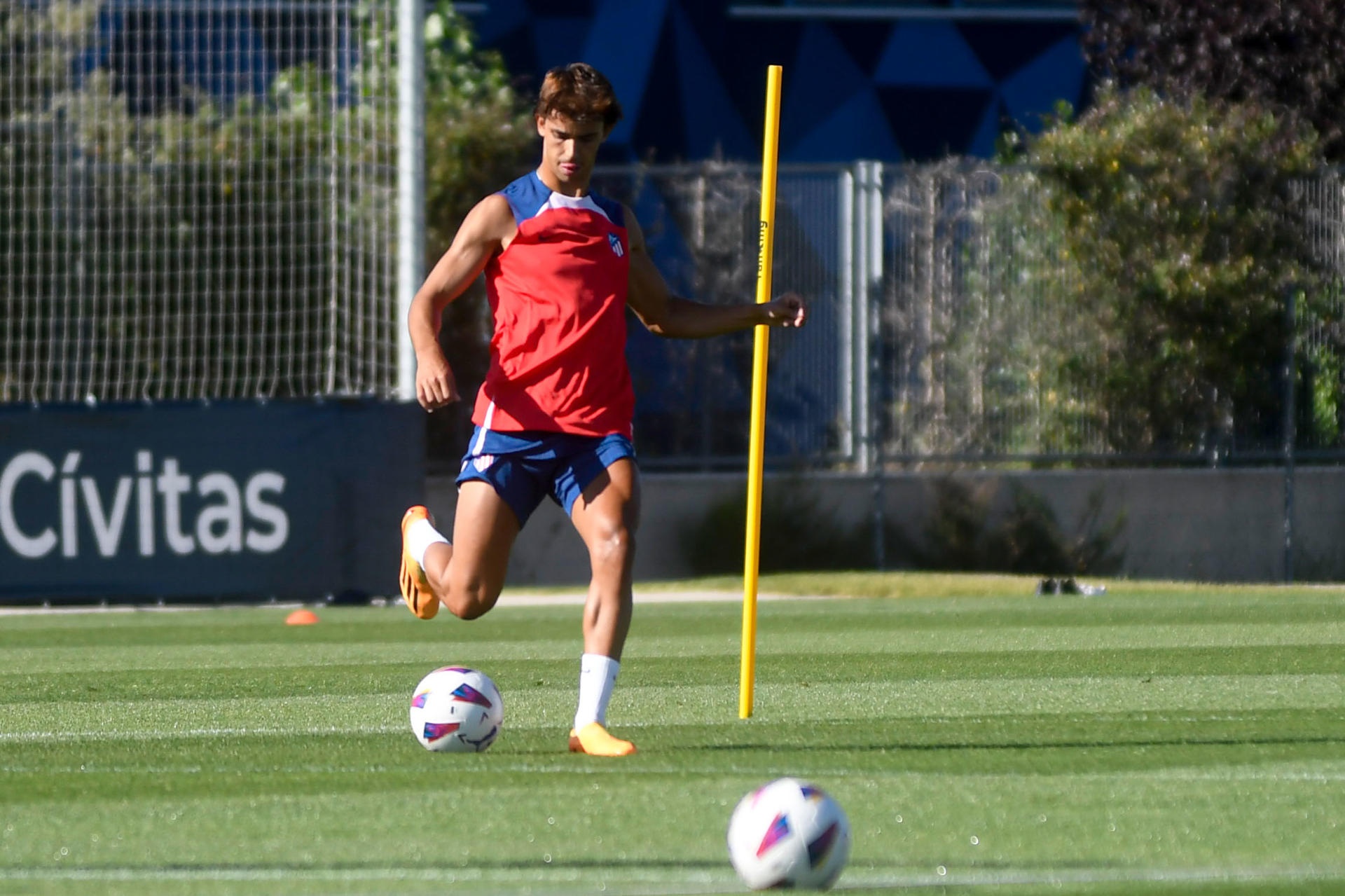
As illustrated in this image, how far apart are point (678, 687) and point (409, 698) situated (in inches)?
44.2

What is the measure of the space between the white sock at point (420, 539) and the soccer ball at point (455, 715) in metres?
0.71

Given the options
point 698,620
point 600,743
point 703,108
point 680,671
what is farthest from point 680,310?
point 703,108

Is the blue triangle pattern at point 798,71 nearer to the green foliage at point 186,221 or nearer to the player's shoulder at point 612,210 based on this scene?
the green foliage at point 186,221

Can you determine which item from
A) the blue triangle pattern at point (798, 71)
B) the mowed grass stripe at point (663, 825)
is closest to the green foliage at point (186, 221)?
the blue triangle pattern at point (798, 71)

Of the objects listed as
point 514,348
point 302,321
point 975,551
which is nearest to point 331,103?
point 302,321

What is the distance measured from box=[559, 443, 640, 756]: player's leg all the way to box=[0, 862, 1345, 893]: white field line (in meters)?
1.81

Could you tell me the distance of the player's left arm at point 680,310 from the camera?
6777 mm

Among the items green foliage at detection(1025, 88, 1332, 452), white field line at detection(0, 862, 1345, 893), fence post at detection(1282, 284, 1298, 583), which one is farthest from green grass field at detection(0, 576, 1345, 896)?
fence post at detection(1282, 284, 1298, 583)

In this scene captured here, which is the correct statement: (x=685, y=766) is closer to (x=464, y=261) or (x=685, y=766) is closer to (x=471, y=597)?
(x=471, y=597)

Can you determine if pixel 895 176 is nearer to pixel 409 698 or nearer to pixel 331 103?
pixel 331 103

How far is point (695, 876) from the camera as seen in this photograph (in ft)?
14.7

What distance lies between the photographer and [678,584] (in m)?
17.4

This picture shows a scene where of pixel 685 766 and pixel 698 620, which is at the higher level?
pixel 685 766

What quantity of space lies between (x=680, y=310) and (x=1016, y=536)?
1150cm
